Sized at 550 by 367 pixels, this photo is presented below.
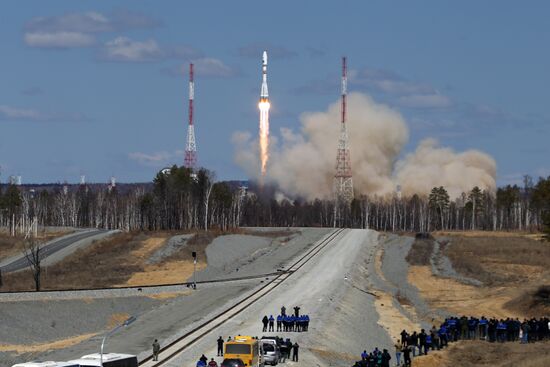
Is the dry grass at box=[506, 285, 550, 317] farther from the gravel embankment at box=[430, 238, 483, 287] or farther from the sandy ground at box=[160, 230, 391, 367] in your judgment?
the gravel embankment at box=[430, 238, 483, 287]

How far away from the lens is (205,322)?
65750 mm

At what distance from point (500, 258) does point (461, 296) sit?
1360 inches

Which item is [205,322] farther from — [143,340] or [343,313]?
[343,313]

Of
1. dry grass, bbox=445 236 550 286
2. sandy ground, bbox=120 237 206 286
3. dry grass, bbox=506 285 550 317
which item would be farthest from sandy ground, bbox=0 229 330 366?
dry grass, bbox=445 236 550 286

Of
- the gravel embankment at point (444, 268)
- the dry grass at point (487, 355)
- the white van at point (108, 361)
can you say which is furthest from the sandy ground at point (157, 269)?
the white van at point (108, 361)

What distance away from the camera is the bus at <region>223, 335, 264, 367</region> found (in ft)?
157

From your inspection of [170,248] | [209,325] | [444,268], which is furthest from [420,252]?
[209,325]

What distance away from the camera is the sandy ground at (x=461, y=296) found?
8231 cm

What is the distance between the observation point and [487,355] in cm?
5850

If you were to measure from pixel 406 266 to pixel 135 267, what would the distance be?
29.2 m

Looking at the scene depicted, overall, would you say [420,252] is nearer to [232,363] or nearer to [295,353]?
[295,353]

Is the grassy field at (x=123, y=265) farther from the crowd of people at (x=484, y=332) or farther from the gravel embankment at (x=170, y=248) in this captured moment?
the crowd of people at (x=484, y=332)

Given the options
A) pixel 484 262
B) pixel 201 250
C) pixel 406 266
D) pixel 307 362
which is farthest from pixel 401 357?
pixel 201 250

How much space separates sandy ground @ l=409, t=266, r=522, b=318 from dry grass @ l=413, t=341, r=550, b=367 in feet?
64.2
